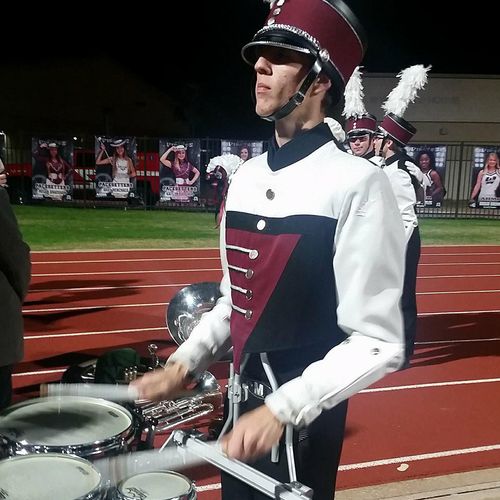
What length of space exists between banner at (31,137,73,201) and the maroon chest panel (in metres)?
18.1

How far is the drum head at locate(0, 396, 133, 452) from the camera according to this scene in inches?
65.6

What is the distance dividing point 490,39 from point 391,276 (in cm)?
3437

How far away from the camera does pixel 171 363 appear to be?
5.81ft

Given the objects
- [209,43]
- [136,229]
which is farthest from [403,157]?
[209,43]

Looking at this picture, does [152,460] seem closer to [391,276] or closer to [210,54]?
[391,276]

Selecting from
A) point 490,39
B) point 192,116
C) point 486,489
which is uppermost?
point 490,39

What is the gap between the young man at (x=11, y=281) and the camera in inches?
121

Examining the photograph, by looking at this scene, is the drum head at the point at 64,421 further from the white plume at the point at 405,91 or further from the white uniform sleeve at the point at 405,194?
the white plume at the point at 405,91

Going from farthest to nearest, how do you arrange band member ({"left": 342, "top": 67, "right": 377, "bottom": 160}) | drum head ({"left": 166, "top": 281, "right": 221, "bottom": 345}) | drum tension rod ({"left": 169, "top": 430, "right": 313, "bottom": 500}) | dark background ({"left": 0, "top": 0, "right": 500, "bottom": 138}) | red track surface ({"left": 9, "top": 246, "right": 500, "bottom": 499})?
dark background ({"left": 0, "top": 0, "right": 500, "bottom": 138}) → band member ({"left": 342, "top": 67, "right": 377, "bottom": 160}) → drum head ({"left": 166, "top": 281, "right": 221, "bottom": 345}) → red track surface ({"left": 9, "top": 246, "right": 500, "bottom": 499}) → drum tension rod ({"left": 169, "top": 430, "right": 313, "bottom": 500})

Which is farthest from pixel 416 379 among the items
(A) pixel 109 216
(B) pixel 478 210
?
(B) pixel 478 210

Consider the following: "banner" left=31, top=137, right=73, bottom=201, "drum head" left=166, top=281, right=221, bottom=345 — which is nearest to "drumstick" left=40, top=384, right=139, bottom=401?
"drum head" left=166, top=281, right=221, bottom=345

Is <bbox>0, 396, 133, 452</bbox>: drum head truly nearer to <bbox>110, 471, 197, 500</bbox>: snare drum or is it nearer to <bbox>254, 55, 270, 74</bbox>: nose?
<bbox>110, 471, 197, 500</bbox>: snare drum

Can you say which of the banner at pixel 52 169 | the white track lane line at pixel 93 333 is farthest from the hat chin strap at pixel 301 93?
the banner at pixel 52 169

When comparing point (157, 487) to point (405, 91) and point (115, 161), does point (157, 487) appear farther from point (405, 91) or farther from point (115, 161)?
point (115, 161)
